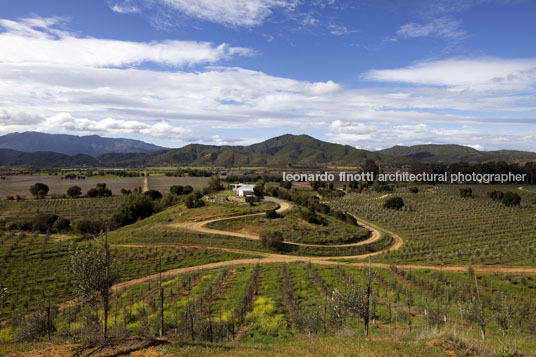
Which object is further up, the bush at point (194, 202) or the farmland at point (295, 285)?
the bush at point (194, 202)

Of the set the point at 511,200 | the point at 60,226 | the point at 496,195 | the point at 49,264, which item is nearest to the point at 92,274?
the point at 49,264

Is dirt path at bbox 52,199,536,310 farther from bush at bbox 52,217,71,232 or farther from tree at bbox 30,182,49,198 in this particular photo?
tree at bbox 30,182,49,198

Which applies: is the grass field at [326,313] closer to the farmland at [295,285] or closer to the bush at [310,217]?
the farmland at [295,285]

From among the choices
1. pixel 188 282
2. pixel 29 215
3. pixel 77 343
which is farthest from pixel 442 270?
pixel 29 215

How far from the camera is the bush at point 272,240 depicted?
45500 mm

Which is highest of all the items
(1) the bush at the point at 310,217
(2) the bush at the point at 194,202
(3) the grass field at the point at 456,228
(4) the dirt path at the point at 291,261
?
(2) the bush at the point at 194,202

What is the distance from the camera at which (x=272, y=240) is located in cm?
4544

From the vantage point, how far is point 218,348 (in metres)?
13.9

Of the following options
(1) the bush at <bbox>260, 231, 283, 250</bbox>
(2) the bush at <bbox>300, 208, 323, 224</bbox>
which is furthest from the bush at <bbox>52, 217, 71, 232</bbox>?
(2) the bush at <bbox>300, 208, 323, 224</bbox>

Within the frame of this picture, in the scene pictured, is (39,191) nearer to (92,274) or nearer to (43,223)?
(43,223)

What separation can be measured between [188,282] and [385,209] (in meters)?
61.3

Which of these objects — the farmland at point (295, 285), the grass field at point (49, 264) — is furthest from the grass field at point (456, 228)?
the grass field at point (49, 264)

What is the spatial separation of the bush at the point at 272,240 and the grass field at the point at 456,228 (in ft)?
45.9

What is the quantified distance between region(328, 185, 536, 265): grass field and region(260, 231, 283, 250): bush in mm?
13996
